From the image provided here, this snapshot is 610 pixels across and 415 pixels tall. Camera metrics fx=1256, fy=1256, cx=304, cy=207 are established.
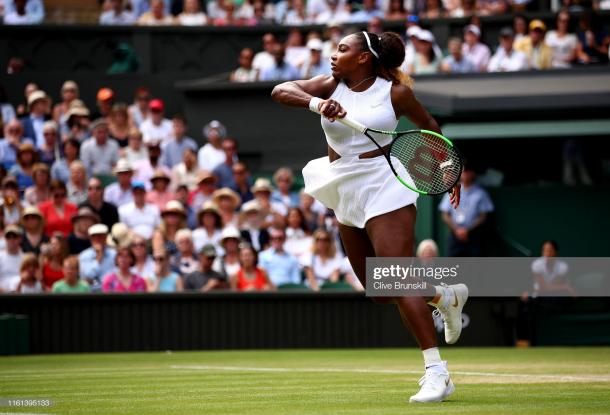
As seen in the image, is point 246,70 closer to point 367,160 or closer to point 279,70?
point 279,70

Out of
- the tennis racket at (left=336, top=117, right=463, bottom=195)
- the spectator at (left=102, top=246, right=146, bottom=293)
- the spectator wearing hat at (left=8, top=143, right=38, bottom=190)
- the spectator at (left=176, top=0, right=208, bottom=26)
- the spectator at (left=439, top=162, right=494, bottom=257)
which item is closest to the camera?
the tennis racket at (left=336, top=117, right=463, bottom=195)

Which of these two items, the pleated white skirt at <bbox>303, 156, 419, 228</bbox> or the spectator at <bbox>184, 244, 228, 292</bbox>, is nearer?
the pleated white skirt at <bbox>303, 156, 419, 228</bbox>

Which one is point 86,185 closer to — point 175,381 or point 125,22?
point 125,22

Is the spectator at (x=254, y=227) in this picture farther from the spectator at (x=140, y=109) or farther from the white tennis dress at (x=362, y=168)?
the white tennis dress at (x=362, y=168)

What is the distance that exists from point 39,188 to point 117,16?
5769mm

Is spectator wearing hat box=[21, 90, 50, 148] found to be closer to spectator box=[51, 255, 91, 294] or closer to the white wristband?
spectator box=[51, 255, 91, 294]

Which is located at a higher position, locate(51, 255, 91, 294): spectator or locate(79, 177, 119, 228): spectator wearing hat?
locate(79, 177, 119, 228): spectator wearing hat

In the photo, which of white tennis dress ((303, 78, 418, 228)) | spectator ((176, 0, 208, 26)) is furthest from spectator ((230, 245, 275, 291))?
white tennis dress ((303, 78, 418, 228))

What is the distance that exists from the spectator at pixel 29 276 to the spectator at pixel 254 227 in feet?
8.22

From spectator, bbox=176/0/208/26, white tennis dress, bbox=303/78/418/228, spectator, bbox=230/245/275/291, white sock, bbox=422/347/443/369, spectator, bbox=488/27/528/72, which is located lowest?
spectator, bbox=230/245/275/291

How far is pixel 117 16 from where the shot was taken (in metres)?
20.2

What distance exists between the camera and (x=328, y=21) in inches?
750

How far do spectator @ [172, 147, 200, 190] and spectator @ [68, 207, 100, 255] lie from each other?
1.73 metres

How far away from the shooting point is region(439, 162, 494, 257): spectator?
1551 cm
